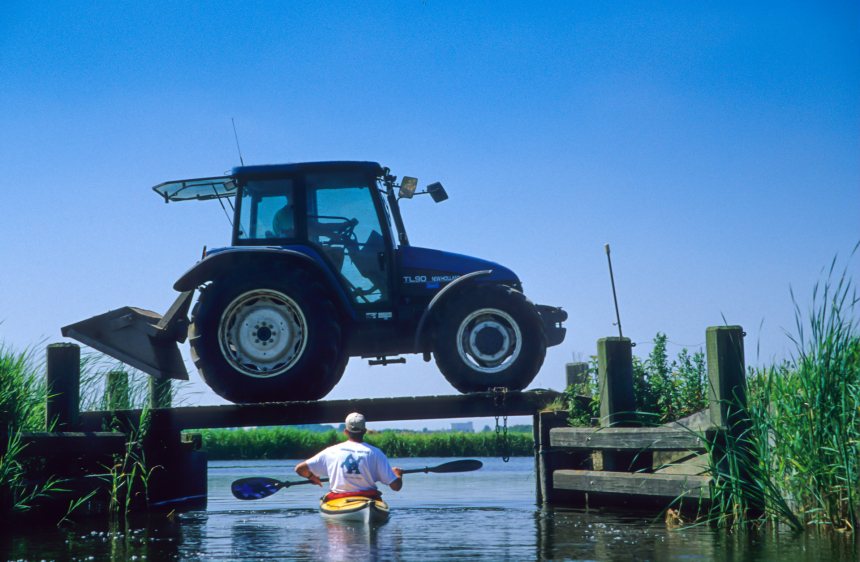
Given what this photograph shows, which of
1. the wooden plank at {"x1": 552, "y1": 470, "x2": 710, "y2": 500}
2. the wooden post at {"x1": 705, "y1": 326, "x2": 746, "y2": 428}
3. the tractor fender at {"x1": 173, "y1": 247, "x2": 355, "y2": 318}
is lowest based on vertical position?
the wooden plank at {"x1": 552, "y1": 470, "x2": 710, "y2": 500}

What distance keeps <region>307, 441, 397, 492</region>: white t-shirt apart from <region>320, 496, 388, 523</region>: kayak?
5.6 inches

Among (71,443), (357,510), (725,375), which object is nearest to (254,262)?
(71,443)

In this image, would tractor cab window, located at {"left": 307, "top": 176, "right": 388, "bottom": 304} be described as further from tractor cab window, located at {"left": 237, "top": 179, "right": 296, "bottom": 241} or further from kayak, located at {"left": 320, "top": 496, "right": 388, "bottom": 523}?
kayak, located at {"left": 320, "top": 496, "right": 388, "bottom": 523}

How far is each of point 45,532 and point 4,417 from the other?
4.25 ft

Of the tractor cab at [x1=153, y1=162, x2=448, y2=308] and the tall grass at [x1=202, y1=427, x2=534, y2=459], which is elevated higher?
the tractor cab at [x1=153, y1=162, x2=448, y2=308]

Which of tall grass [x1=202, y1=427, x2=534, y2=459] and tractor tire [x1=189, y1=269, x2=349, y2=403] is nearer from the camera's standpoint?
tractor tire [x1=189, y1=269, x2=349, y2=403]

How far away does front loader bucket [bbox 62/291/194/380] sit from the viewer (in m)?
11.3

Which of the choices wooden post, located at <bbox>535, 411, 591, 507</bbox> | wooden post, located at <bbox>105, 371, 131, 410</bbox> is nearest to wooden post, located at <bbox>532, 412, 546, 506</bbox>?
wooden post, located at <bbox>535, 411, 591, 507</bbox>

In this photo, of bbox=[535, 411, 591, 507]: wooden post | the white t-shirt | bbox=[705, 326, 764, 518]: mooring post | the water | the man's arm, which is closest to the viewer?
the water

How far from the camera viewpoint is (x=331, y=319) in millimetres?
10406

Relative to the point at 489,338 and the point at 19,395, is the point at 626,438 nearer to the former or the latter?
the point at 489,338

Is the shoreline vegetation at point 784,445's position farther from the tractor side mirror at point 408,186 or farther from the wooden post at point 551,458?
the tractor side mirror at point 408,186

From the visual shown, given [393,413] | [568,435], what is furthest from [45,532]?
[568,435]

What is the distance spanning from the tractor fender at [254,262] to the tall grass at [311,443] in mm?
14514
